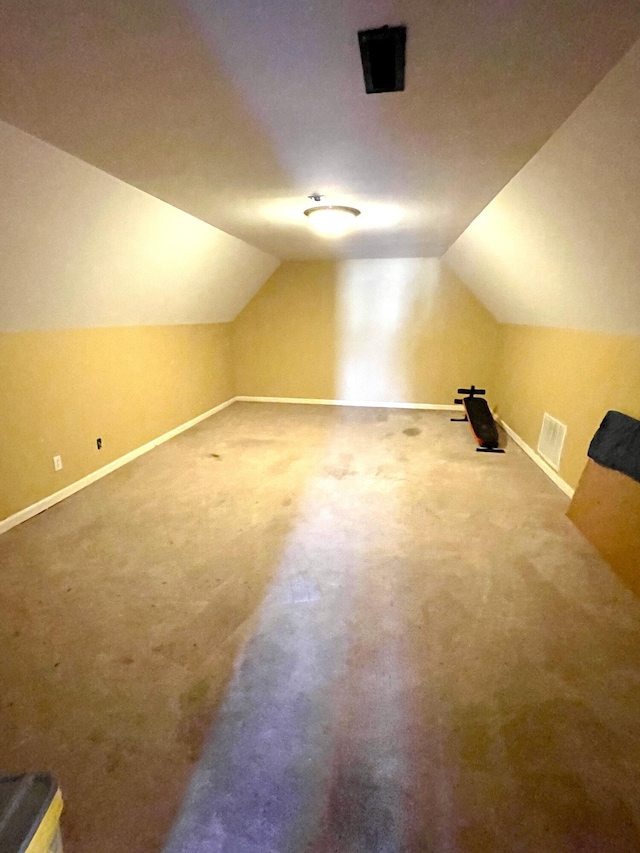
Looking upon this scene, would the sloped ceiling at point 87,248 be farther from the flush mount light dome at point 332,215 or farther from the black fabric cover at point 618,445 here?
the black fabric cover at point 618,445

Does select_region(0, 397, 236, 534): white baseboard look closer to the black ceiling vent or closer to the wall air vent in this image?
the black ceiling vent

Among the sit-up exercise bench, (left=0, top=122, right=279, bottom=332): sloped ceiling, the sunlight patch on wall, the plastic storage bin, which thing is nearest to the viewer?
the plastic storage bin

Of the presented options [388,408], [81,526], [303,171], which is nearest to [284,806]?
[81,526]

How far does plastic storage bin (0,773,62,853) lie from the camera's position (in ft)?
2.13

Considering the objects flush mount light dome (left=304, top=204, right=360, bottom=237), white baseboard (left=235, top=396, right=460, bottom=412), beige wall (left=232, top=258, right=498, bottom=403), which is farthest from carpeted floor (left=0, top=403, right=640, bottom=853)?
beige wall (left=232, top=258, right=498, bottom=403)

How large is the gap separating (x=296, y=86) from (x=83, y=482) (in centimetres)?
300

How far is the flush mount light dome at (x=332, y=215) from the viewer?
2.83 metres

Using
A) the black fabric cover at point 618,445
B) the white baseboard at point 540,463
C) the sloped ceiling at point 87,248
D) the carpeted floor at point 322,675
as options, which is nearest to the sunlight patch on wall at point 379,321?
the white baseboard at point 540,463

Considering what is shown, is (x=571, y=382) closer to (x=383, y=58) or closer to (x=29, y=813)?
(x=383, y=58)

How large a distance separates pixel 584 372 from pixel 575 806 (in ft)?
8.66

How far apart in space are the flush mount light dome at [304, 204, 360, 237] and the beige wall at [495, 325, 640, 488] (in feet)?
6.11

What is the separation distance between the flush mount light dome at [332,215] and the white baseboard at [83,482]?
2496 millimetres

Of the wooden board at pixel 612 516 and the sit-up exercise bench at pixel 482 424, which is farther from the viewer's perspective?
the sit-up exercise bench at pixel 482 424

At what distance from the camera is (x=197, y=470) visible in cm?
370
